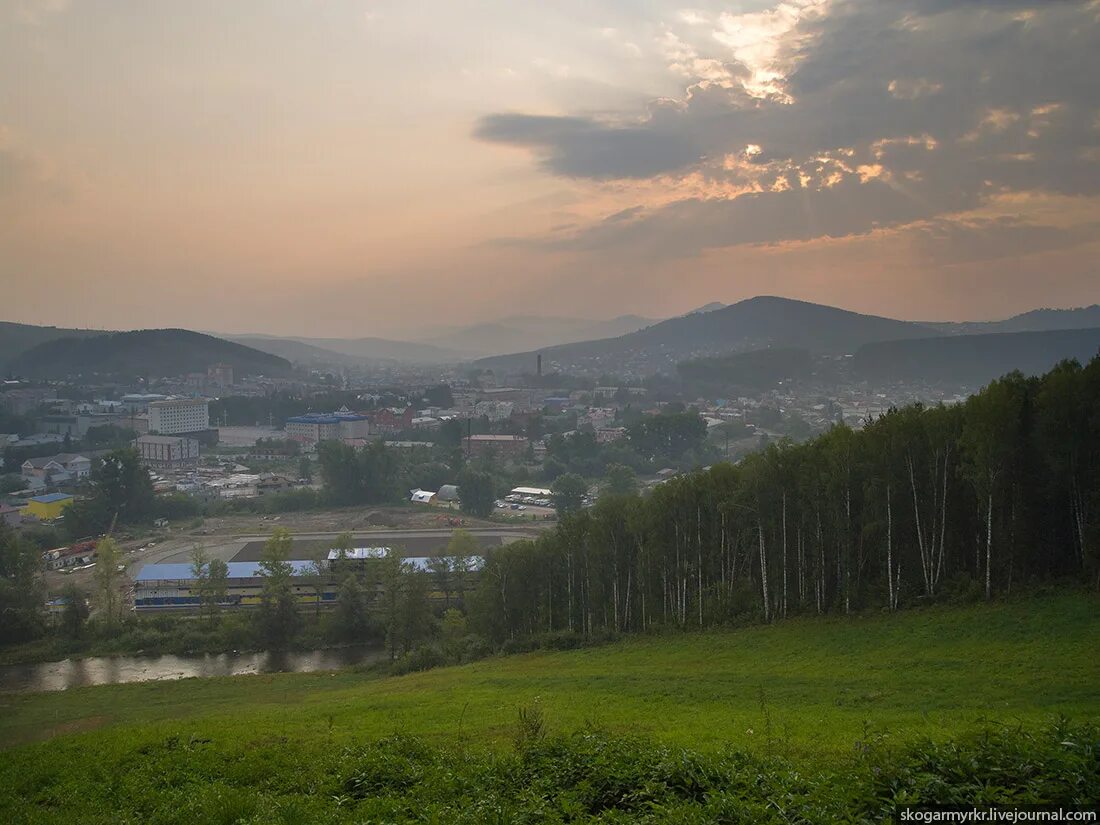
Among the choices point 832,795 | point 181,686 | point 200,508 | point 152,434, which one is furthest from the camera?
point 152,434

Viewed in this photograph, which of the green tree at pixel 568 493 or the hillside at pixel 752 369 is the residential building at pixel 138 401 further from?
the hillside at pixel 752 369

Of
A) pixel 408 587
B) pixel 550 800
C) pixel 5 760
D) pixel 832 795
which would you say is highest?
pixel 832 795

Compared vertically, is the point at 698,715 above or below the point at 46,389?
below

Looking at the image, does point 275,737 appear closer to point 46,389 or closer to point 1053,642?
point 1053,642

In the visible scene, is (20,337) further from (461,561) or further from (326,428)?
(461,561)

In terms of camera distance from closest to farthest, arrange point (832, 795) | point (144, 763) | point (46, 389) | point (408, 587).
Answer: point (832, 795) < point (144, 763) < point (408, 587) < point (46, 389)

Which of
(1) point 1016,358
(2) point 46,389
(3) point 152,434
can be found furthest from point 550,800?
(2) point 46,389

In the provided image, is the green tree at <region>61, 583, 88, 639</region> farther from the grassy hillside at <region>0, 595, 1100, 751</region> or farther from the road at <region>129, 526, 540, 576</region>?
the grassy hillside at <region>0, 595, 1100, 751</region>

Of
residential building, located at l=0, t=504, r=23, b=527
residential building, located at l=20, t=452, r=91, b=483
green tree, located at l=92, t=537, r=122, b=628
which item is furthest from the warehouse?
residential building, located at l=20, t=452, r=91, b=483
